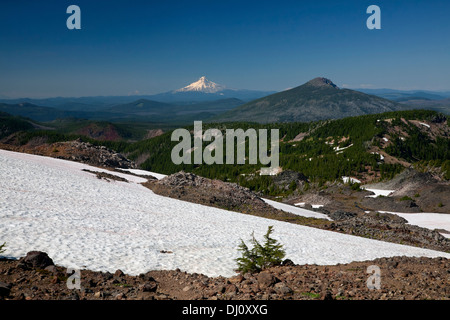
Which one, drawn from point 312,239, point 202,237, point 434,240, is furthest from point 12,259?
point 434,240

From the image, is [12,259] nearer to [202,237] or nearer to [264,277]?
[264,277]

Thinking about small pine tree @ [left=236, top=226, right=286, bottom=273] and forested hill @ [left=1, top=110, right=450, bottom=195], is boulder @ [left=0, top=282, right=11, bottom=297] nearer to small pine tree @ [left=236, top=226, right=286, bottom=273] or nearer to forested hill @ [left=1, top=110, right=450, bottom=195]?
small pine tree @ [left=236, top=226, right=286, bottom=273]

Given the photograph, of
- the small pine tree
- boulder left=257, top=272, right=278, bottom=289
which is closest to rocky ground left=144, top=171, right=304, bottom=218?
the small pine tree

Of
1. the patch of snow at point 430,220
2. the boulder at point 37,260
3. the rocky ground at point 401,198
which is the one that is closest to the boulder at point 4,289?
the boulder at point 37,260

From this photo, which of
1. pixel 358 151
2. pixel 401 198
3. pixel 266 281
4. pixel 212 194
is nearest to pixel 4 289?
pixel 266 281

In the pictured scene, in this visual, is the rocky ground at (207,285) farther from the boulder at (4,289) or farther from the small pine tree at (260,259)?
the small pine tree at (260,259)
